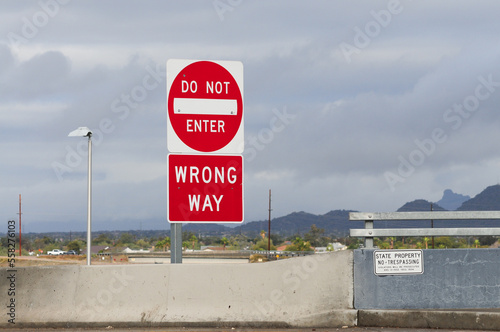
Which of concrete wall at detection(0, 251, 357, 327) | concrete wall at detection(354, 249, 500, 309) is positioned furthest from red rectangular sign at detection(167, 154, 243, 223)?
concrete wall at detection(354, 249, 500, 309)

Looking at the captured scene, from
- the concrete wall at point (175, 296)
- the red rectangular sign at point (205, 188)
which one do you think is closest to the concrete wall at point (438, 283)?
the concrete wall at point (175, 296)

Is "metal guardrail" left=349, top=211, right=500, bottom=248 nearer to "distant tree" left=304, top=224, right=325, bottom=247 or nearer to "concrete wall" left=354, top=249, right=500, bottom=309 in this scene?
"concrete wall" left=354, top=249, right=500, bottom=309

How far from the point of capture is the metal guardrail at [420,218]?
34.3 feet

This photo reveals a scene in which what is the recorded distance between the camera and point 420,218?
409 inches

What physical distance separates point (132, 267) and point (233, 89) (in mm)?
3093

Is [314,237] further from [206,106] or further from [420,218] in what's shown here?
[206,106]

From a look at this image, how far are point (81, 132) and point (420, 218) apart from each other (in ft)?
30.6

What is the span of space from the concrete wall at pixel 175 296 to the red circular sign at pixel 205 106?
196 centimetres

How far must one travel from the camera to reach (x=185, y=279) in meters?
10.2

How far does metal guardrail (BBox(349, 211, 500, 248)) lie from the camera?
10461mm

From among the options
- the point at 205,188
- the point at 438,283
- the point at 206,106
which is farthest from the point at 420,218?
the point at 206,106

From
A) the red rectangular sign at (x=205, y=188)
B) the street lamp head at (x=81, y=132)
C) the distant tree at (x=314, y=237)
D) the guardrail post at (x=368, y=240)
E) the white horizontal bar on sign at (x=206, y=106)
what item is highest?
the street lamp head at (x=81, y=132)

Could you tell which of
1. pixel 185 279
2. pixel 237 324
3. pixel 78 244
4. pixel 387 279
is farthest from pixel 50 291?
pixel 78 244

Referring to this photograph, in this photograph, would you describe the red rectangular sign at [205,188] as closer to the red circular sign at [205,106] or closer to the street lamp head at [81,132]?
the red circular sign at [205,106]
